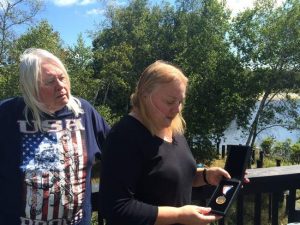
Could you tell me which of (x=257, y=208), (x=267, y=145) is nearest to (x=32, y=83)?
(x=257, y=208)

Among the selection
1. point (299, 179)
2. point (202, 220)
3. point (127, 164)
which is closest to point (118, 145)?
point (127, 164)

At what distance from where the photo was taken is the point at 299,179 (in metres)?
2.69

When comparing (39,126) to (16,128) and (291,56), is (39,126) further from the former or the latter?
(291,56)

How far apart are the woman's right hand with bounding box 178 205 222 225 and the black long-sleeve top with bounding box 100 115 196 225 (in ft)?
0.29

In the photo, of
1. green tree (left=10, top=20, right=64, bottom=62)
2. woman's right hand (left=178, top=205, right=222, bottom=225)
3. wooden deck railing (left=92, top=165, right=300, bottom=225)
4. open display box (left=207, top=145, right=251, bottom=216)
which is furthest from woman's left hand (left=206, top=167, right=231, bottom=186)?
green tree (left=10, top=20, right=64, bottom=62)

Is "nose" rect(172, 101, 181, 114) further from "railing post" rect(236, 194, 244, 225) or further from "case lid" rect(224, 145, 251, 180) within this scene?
"railing post" rect(236, 194, 244, 225)

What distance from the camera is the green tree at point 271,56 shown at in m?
23.4

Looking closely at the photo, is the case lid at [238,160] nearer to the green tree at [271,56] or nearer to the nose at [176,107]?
the nose at [176,107]

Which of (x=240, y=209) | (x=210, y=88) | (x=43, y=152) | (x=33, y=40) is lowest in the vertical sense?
(x=240, y=209)

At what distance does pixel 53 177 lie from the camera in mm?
1822

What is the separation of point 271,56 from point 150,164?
76.3 feet

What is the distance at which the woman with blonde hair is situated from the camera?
154 cm

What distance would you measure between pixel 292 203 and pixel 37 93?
5.96ft

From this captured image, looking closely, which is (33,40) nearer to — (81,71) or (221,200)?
(81,71)
